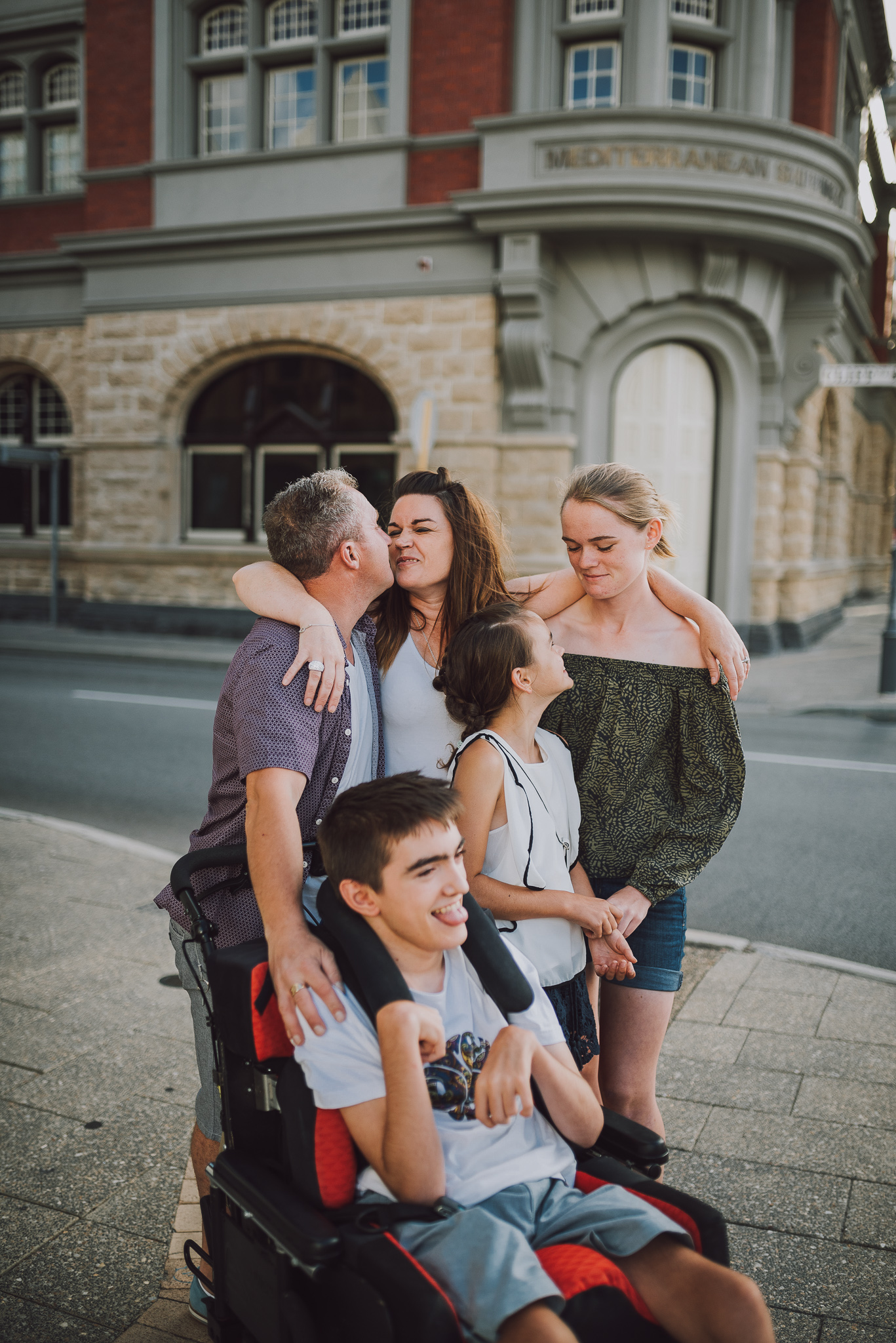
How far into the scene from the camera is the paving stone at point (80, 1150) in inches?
116

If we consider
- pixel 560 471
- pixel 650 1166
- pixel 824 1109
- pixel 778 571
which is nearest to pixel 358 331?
pixel 560 471

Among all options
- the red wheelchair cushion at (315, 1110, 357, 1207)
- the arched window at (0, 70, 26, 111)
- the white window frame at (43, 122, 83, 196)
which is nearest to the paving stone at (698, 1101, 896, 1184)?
the red wheelchair cushion at (315, 1110, 357, 1207)

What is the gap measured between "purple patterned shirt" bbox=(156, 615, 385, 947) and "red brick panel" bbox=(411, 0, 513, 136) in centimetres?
1431

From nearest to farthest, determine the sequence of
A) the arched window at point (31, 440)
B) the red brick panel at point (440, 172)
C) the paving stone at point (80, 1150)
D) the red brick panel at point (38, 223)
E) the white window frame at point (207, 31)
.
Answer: the paving stone at point (80, 1150), the red brick panel at point (440, 172), the white window frame at point (207, 31), the red brick panel at point (38, 223), the arched window at point (31, 440)

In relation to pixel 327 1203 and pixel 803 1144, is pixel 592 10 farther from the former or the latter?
pixel 327 1203

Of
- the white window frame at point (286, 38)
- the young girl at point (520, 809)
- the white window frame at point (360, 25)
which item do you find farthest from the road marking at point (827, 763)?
the white window frame at point (286, 38)

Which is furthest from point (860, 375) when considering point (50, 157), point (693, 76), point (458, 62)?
point (50, 157)

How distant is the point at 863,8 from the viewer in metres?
19.0

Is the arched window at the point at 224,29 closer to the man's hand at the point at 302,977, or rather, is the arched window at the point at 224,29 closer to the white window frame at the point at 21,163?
the white window frame at the point at 21,163

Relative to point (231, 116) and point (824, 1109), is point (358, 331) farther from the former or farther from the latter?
point (824, 1109)

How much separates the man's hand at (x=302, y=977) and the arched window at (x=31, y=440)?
18.3m

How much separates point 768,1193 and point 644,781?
1.31 metres

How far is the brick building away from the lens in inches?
555

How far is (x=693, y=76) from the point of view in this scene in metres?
14.6
